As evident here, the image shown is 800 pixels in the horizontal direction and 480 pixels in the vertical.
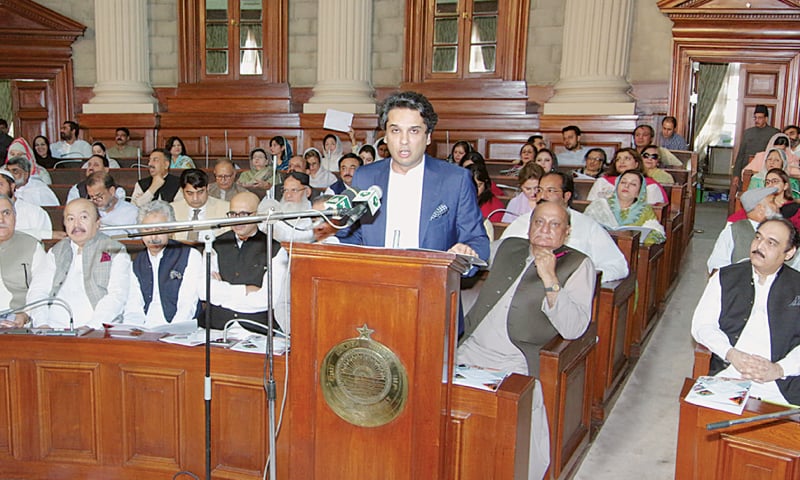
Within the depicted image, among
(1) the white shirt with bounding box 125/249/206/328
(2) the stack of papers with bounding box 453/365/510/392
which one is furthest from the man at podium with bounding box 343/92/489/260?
(1) the white shirt with bounding box 125/249/206/328

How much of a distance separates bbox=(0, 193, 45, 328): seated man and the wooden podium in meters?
2.04

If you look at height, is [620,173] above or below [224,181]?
above

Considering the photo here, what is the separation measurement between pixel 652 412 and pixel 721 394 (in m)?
1.41

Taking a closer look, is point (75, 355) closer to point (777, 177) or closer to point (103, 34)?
point (777, 177)

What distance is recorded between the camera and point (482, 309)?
2916mm

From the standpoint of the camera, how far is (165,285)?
10.6ft

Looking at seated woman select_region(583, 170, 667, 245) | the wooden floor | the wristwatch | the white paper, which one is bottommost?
the wooden floor

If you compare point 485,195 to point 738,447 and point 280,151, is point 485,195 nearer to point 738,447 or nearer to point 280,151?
point 738,447

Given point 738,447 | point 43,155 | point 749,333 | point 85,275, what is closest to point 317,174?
point 43,155

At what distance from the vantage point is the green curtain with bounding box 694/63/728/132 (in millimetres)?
12445

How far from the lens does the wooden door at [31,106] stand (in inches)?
422

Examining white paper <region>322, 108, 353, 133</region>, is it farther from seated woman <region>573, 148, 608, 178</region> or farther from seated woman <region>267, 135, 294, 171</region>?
seated woman <region>573, 148, 608, 178</region>

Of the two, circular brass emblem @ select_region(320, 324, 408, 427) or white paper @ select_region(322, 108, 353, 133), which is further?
white paper @ select_region(322, 108, 353, 133)

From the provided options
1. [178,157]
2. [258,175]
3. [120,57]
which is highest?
[120,57]
